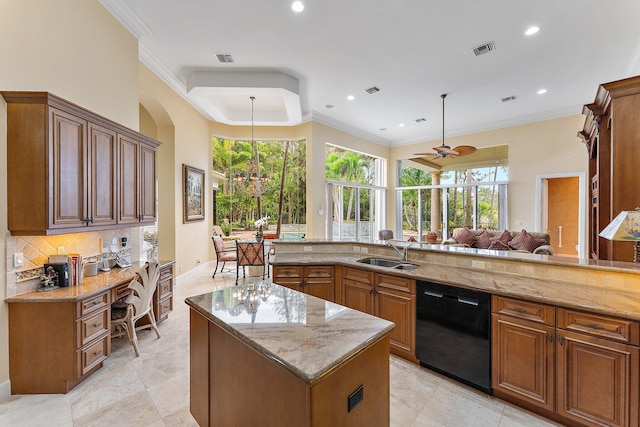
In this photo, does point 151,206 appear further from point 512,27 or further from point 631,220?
point 512,27

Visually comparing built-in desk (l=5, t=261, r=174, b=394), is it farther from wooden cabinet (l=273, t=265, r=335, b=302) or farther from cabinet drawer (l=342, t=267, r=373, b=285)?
cabinet drawer (l=342, t=267, r=373, b=285)

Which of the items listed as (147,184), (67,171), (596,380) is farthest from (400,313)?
(147,184)

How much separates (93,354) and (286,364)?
2.44 meters

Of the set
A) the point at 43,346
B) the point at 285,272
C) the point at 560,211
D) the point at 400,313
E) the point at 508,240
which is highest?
the point at 560,211

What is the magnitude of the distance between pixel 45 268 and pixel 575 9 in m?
6.01

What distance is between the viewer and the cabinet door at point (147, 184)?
3.54 meters

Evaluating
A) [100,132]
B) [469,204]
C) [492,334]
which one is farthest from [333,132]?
[492,334]

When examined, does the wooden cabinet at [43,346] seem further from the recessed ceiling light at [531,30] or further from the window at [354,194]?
the recessed ceiling light at [531,30]

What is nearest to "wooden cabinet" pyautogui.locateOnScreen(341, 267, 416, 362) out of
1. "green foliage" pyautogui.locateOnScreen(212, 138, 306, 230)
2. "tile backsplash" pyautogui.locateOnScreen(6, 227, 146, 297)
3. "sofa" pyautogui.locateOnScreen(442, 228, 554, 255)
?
"tile backsplash" pyautogui.locateOnScreen(6, 227, 146, 297)

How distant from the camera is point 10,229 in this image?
88.5 inches

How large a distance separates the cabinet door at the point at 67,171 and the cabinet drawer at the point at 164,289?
49.8 inches

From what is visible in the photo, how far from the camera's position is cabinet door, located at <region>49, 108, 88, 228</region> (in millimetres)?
2318

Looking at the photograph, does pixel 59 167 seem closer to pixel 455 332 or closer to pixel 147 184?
pixel 147 184

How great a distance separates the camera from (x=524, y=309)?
2.04 metres
